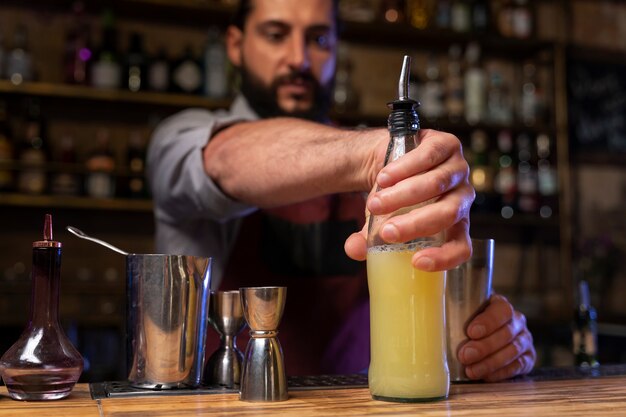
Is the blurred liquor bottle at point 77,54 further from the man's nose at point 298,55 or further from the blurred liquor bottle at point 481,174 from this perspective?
the blurred liquor bottle at point 481,174

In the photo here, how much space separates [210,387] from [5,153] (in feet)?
6.86

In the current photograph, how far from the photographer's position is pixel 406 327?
2.48 ft

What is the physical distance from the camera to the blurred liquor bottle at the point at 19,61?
2711 millimetres

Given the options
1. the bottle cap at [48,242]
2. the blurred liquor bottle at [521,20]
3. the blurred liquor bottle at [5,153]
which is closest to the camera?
the bottle cap at [48,242]

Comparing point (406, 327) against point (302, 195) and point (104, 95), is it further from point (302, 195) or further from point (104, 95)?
point (104, 95)

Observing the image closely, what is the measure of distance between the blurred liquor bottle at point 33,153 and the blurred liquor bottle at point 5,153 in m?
0.04

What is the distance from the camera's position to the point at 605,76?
3633mm

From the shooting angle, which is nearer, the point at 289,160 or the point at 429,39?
the point at 289,160

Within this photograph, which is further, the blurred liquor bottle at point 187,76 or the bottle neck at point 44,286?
the blurred liquor bottle at point 187,76

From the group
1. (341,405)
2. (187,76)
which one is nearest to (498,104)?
(187,76)

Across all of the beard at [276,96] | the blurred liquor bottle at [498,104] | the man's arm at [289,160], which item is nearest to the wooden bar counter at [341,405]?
the man's arm at [289,160]

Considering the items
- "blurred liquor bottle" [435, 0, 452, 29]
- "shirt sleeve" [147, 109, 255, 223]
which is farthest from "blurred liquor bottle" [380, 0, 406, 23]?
"shirt sleeve" [147, 109, 255, 223]

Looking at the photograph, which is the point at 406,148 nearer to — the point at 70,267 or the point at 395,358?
the point at 395,358

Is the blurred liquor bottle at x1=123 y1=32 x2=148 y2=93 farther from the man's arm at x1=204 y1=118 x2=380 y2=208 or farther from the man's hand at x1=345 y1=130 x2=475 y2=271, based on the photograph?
the man's hand at x1=345 y1=130 x2=475 y2=271
